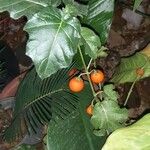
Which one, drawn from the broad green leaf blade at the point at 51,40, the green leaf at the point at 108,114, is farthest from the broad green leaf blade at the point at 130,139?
the green leaf at the point at 108,114

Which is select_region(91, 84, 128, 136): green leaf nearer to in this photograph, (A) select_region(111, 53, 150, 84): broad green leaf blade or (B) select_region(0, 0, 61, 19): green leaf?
(A) select_region(111, 53, 150, 84): broad green leaf blade

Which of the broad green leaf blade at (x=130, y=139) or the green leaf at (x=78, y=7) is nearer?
the broad green leaf blade at (x=130, y=139)

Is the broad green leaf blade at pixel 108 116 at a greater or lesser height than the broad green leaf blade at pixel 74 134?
greater

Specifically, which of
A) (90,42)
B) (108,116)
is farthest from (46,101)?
(90,42)

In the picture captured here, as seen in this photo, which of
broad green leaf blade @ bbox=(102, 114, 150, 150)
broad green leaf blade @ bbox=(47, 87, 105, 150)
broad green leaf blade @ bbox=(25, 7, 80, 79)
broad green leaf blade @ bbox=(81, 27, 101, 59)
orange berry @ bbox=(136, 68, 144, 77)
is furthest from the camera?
orange berry @ bbox=(136, 68, 144, 77)

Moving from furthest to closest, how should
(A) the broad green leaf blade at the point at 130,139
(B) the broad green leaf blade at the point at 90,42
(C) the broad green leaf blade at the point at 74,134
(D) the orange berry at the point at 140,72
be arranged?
1. (D) the orange berry at the point at 140,72
2. (C) the broad green leaf blade at the point at 74,134
3. (B) the broad green leaf blade at the point at 90,42
4. (A) the broad green leaf blade at the point at 130,139

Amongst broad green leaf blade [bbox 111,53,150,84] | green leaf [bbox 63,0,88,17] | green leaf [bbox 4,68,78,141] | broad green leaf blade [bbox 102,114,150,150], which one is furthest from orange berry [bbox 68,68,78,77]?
broad green leaf blade [bbox 102,114,150,150]

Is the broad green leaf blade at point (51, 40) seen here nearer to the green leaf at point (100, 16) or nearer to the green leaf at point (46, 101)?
the green leaf at point (100, 16)
